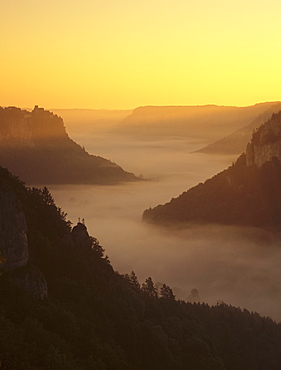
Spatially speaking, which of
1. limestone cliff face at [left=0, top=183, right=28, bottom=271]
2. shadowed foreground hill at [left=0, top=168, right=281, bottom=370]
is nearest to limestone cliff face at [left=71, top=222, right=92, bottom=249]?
shadowed foreground hill at [left=0, top=168, right=281, bottom=370]

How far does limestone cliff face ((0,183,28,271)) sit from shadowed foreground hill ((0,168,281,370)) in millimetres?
116

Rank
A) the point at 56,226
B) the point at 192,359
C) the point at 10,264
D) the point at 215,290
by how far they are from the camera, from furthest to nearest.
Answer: the point at 215,290, the point at 56,226, the point at 192,359, the point at 10,264

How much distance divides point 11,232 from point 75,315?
13.2 metres

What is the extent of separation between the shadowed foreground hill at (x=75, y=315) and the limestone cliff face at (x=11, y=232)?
0.12 metres

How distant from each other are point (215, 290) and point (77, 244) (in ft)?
321

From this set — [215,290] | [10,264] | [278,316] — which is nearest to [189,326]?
[10,264]

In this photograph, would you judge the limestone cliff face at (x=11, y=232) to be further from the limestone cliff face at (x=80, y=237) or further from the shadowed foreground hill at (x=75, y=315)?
the limestone cliff face at (x=80, y=237)

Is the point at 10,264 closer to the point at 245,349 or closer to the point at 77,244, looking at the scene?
the point at 77,244

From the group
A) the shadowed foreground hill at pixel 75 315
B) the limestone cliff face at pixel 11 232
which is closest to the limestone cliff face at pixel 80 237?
the shadowed foreground hill at pixel 75 315

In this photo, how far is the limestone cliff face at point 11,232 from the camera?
204 feet

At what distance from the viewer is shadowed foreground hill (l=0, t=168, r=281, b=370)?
176 ft

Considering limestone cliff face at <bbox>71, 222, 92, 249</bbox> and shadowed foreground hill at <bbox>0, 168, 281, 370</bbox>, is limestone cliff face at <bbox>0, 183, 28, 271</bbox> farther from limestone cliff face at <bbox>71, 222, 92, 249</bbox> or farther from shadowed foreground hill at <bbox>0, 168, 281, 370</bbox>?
limestone cliff face at <bbox>71, 222, 92, 249</bbox>

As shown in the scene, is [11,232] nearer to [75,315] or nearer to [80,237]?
[75,315]

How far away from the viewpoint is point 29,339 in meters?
52.8
